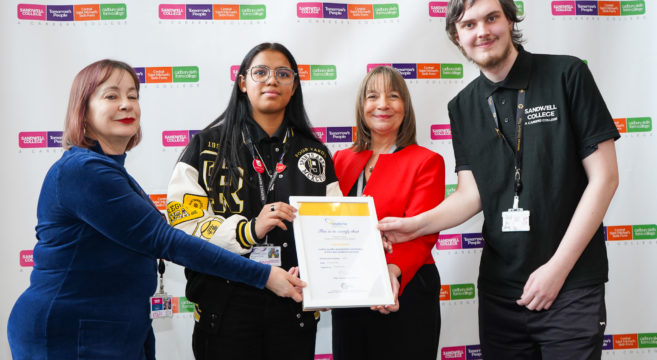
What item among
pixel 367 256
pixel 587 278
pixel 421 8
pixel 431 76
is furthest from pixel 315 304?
pixel 421 8

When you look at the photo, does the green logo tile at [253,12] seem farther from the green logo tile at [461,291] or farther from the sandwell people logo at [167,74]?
the green logo tile at [461,291]

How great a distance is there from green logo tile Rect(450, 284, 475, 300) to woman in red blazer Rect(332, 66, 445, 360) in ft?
3.56

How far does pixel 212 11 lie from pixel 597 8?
2.76m

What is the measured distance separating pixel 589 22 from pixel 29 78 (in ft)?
12.8

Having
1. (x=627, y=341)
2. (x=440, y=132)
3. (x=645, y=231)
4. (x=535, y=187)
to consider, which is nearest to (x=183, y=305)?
(x=440, y=132)

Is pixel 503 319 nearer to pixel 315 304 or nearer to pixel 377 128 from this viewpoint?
pixel 315 304

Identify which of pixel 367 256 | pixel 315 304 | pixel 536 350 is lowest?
pixel 536 350

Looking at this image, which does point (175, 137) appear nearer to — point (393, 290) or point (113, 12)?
point (113, 12)

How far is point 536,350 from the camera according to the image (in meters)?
1.95

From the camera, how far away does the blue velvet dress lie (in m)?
1.56

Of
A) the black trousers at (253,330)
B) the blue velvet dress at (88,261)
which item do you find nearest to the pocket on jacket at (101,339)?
the blue velvet dress at (88,261)

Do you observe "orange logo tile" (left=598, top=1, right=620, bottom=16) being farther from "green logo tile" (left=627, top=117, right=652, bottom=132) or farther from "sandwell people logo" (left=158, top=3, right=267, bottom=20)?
"sandwell people logo" (left=158, top=3, right=267, bottom=20)

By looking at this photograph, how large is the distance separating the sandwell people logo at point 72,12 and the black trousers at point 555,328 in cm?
294

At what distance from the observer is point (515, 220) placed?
6.33 feet
